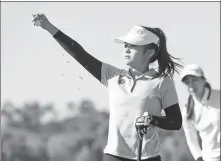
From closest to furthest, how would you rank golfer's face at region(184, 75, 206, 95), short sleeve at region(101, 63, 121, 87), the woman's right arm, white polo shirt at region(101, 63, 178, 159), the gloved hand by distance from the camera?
the gloved hand, white polo shirt at region(101, 63, 178, 159), short sleeve at region(101, 63, 121, 87), golfer's face at region(184, 75, 206, 95), the woman's right arm

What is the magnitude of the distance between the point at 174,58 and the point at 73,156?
47690 mm

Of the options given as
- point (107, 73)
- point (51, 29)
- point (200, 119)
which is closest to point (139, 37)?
point (107, 73)

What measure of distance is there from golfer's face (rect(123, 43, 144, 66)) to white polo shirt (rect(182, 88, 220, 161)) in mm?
2894

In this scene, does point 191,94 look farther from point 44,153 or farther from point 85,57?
point 44,153

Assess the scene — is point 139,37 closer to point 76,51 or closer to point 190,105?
point 76,51

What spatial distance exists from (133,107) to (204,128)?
3173mm

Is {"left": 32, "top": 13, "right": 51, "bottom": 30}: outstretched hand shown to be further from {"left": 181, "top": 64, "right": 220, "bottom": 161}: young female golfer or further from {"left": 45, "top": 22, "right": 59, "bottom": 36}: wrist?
{"left": 181, "top": 64, "right": 220, "bottom": 161}: young female golfer

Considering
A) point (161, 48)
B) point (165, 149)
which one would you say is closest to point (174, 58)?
point (161, 48)

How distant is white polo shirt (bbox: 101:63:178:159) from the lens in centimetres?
724

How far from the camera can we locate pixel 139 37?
294 inches

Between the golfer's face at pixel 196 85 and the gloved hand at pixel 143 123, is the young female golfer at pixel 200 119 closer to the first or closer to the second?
the golfer's face at pixel 196 85

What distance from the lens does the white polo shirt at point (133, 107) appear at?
724 cm

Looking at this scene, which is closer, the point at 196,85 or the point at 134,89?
the point at 134,89

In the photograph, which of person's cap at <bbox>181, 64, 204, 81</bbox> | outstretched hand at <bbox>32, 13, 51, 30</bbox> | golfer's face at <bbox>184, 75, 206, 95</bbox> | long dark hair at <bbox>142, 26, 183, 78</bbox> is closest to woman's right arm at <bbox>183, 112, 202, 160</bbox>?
golfer's face at <bbox>184, 75, 206, 95</bbox>
